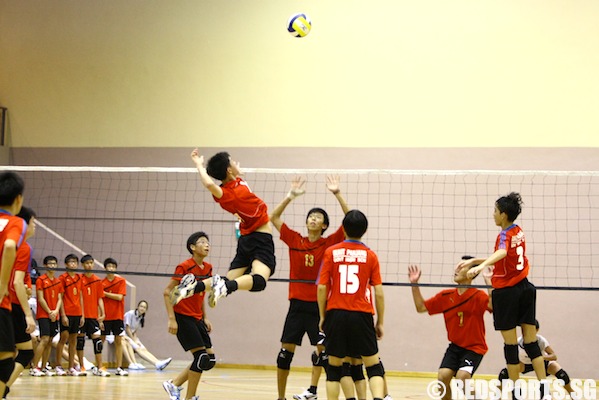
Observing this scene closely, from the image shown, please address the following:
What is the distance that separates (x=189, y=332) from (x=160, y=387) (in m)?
3.18

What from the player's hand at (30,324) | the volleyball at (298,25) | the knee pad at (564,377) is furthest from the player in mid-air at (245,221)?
the volleyball at (298,25)

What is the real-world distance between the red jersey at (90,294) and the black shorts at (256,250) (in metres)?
6.02

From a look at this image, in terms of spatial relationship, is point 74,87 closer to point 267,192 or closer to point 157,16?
point 157,16

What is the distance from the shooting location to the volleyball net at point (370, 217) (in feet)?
46.4

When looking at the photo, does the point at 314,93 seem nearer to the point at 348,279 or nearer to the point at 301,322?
the point at 301,322

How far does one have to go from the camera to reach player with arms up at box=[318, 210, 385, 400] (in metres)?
6.50

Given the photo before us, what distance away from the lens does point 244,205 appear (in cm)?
759

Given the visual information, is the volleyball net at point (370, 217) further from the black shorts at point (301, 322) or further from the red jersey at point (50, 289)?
the black shorts at point (301, 322)

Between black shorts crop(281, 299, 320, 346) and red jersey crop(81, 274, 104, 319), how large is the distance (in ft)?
19.0

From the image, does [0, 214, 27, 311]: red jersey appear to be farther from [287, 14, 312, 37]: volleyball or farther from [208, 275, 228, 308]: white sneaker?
[287, 14, 312, 37]: volleyball

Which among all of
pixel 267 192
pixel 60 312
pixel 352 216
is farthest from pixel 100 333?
pixel 352 216

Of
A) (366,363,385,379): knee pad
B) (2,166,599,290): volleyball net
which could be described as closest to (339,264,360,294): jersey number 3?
(366,363,385,379): knee pad

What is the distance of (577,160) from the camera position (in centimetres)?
1426

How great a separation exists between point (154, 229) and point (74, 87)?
139 inches
